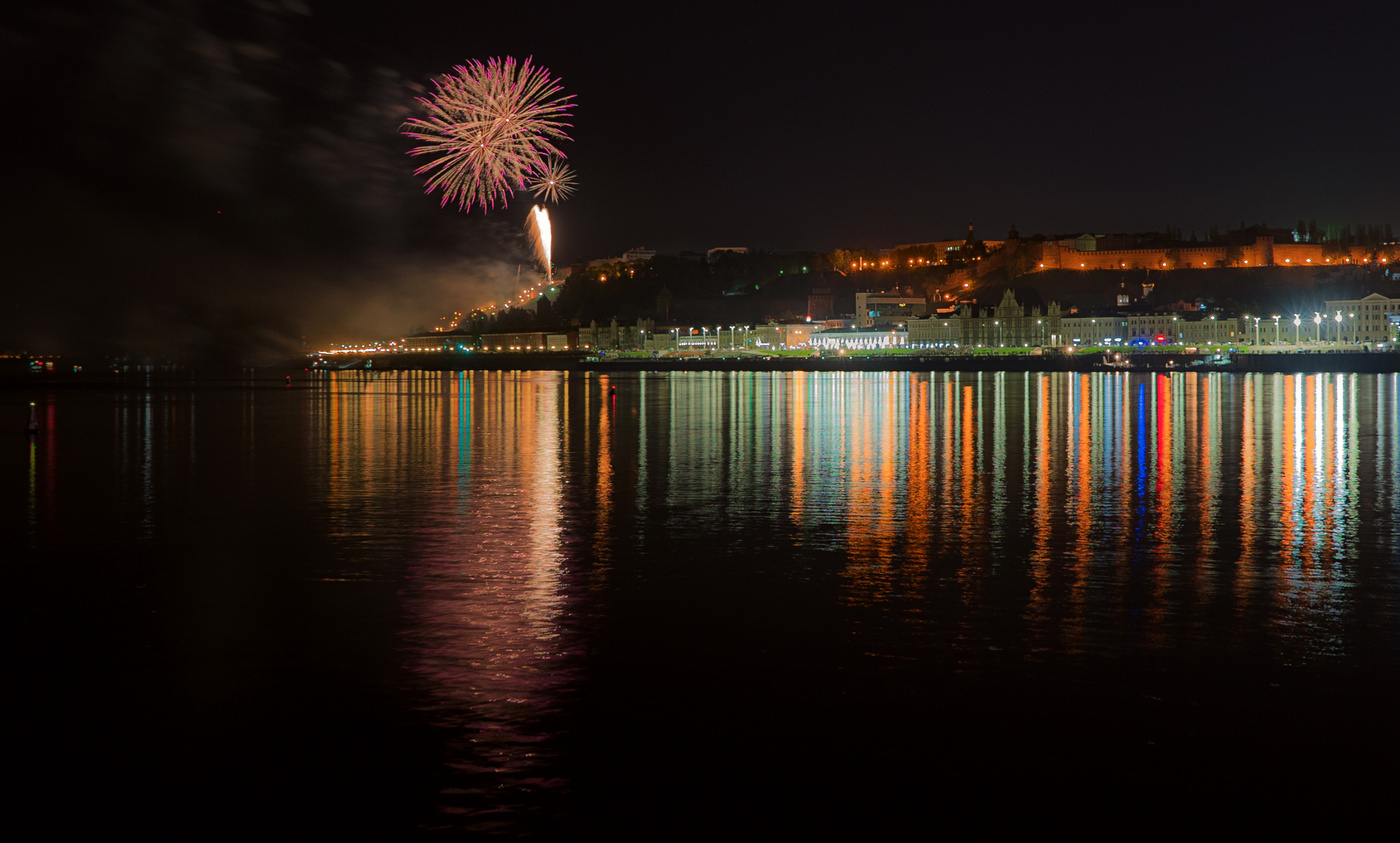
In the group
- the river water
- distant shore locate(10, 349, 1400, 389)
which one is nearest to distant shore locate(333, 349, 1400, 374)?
distant shore locate(10, 349, 1400, 389)

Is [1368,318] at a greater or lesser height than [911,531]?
greater

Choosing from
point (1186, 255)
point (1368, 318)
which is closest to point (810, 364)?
point (1368, 318)

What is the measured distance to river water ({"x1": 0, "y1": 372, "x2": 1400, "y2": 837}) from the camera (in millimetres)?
5309

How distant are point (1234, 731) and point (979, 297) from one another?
14577 centimetres

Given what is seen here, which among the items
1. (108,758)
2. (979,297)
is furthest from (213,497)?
(979,297)

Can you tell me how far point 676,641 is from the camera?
751 centimetres

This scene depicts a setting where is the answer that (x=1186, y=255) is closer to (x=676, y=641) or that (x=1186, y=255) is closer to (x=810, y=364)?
(x=810, y=364)

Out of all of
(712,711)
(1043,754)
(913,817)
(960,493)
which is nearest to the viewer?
(913,817)

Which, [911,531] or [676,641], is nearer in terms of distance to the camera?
[676,641]

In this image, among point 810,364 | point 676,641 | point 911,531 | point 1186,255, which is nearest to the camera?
point 676,641

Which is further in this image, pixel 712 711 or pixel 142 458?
pixel 142 458

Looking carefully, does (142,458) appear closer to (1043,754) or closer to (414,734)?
(414,734)

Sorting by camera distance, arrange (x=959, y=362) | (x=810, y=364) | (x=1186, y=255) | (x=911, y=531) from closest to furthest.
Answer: (x=911, y=531), (x=959, y=362), (x=810, y=364), (x=1186, y=255)

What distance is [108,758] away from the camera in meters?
5.57
